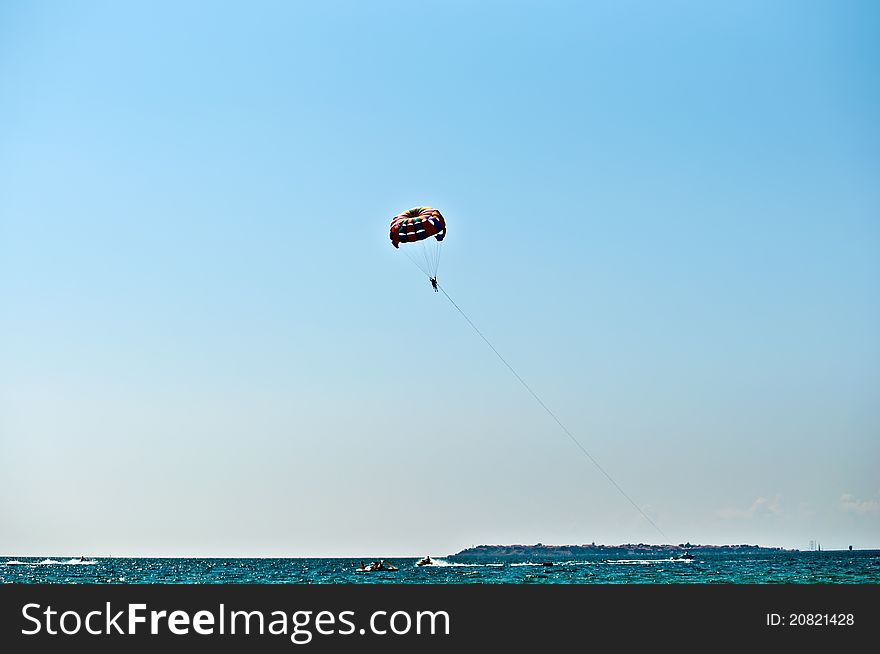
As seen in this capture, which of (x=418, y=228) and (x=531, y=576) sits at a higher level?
(x=418, y=228)

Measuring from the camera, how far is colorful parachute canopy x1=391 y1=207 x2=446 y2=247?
49.0m

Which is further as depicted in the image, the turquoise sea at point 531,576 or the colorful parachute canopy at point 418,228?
the turquoise sea at point 531,576

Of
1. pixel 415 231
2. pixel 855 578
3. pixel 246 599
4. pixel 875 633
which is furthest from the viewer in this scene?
pixel 855 578

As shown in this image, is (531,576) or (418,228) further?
(531,576)

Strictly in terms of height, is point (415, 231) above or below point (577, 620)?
above

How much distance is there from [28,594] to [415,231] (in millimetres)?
27269

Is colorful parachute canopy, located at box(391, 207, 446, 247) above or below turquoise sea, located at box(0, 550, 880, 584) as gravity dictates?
above

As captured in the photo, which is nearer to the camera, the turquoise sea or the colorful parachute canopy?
the colorful parachute canopy

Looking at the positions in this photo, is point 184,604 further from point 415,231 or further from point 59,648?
point 415,231

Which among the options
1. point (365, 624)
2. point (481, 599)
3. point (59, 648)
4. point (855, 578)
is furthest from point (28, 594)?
point (855, 578)

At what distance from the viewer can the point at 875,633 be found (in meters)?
27.4

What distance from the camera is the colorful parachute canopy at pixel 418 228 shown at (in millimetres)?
48969

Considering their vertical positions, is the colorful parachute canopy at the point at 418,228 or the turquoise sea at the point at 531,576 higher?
the colorful parachute canopy at the point at 418,228

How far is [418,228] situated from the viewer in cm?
4909
